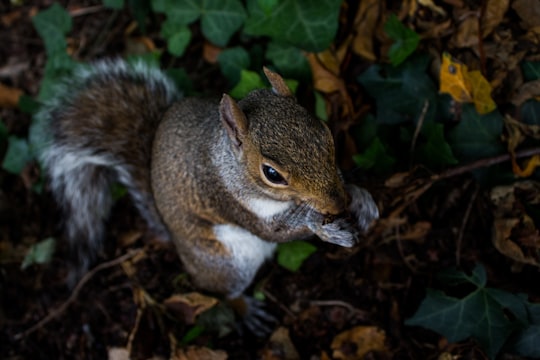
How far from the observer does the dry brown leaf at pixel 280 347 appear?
2.22 meters

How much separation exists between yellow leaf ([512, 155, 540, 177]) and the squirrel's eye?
87cm

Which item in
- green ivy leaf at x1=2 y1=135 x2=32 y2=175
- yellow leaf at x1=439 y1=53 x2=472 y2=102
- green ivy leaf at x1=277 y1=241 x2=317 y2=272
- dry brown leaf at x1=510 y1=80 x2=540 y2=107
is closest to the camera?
dry brown leaf at x1=510 y1=80 x2=540 y2=107

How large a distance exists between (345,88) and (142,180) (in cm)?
89

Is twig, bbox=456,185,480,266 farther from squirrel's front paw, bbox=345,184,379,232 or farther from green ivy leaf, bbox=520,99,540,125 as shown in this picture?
squirrel's front paw, bbox=345,184,379,232

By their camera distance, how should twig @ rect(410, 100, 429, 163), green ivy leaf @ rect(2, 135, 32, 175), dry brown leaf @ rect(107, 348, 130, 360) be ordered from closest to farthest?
twig @ rect(410, 100, 429, 163), dry brown leaf @ rect(107, 348, 130, 360), green ivy leaf @ rect(2, 135, 32, 175)

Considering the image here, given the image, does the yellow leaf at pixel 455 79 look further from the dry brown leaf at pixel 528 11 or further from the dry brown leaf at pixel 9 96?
the dry brown leaf at pixel 9 96

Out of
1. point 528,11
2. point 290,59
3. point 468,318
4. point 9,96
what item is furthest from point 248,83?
point 9,96

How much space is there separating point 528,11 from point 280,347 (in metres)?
1.54

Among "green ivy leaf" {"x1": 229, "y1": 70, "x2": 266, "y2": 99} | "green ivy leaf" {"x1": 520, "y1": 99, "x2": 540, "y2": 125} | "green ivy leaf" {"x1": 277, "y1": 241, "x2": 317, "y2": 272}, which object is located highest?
"green ivy leaf" {"x1": 520, "y1": 99, "x2": 540, "y2": 125}

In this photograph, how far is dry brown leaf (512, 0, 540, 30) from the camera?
1888mm

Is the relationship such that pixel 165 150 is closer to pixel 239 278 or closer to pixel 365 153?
pixel 239 278

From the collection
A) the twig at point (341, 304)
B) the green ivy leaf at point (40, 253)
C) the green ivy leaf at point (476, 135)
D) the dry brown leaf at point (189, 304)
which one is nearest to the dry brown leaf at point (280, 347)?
the twig at point (341, 304)

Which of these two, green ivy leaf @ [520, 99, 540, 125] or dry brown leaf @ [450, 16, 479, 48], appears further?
dry brown leaf @ [450, 16, 479, 48]

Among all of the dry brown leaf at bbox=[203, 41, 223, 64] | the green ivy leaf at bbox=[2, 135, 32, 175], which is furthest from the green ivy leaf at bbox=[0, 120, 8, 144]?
the dry brown leaf at bbox=[203, 41, 223, 64]
